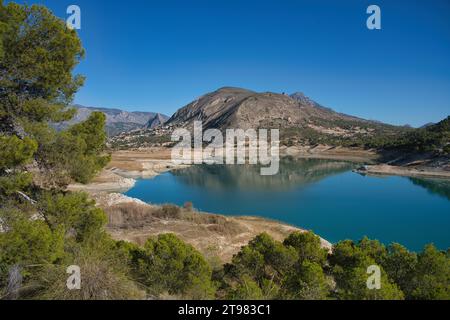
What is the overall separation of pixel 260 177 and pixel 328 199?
19.4m

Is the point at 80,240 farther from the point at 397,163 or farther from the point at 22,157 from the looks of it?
the point at 397,163

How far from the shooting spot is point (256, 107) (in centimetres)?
17275

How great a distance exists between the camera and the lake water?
26.0 m

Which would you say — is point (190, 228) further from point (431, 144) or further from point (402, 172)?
point (431, 144)

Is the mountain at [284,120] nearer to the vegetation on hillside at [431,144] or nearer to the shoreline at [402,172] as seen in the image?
the vegetation on hillside at [431,144]

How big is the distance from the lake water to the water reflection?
0.48ft

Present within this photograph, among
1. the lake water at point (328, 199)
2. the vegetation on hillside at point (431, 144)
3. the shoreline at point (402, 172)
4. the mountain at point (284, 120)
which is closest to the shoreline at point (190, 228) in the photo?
the lake water at point (328, 199)

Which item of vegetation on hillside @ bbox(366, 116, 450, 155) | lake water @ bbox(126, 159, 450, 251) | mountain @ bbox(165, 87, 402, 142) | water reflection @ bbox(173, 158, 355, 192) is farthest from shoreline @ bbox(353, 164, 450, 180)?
mountain @ bbox(165, 87, 402, 142)

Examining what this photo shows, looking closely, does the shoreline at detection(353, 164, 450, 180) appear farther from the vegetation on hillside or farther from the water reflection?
the water reflection

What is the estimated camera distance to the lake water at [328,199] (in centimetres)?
2603

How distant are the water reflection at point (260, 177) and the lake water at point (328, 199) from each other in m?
0.15

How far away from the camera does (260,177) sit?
Answer: 56312 millimetres

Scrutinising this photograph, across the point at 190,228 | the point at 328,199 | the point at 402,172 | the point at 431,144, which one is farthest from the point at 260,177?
the point at 190,228

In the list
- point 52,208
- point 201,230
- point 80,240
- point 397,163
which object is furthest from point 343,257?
point 397,163
